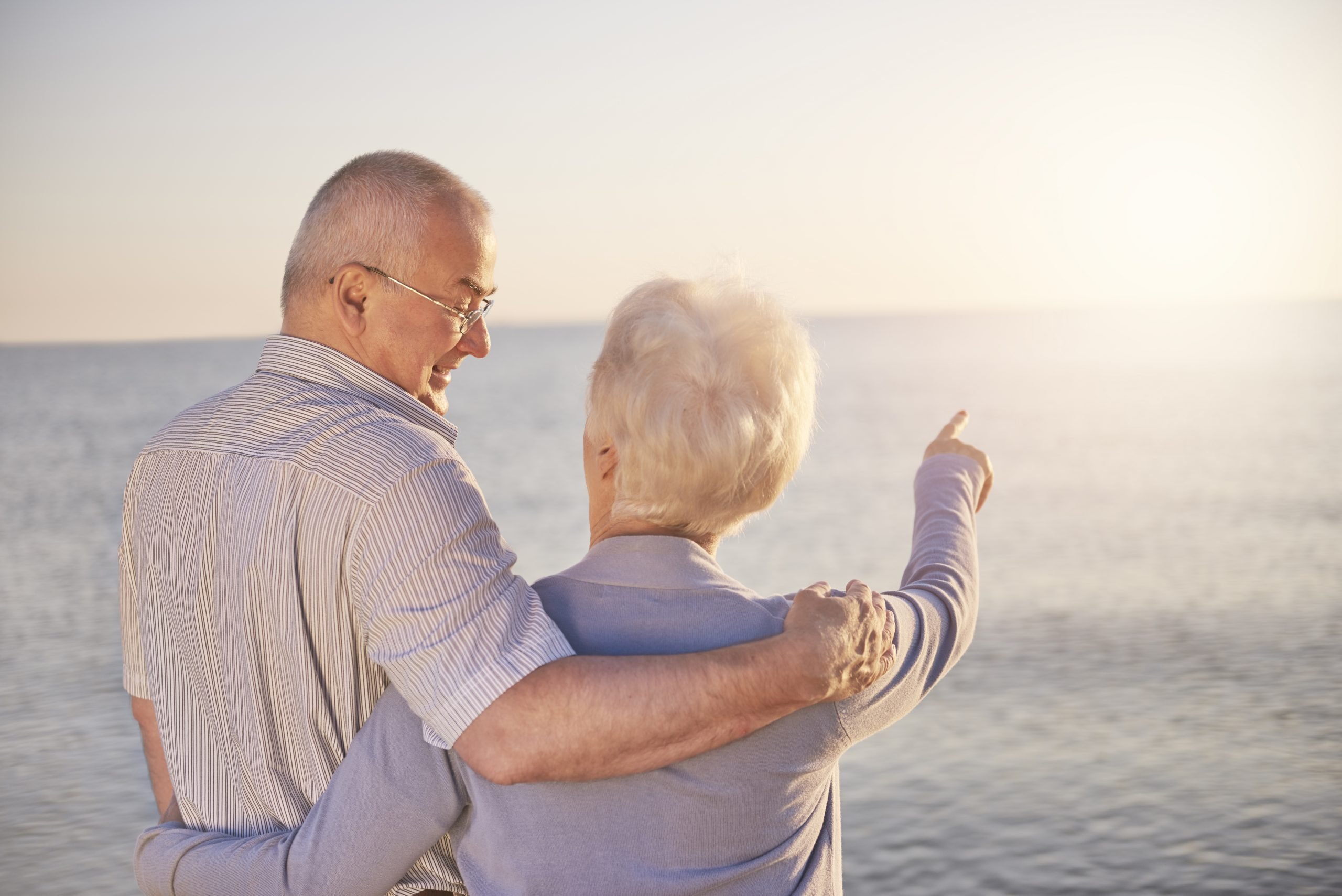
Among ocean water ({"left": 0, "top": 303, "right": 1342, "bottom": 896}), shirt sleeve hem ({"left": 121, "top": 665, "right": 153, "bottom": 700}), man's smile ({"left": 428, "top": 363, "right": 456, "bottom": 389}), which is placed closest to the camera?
→ shirt sleeve hem ({"left": 121, "top": 665, "right": 153, "bottom": 700})

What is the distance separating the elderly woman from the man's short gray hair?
47cm

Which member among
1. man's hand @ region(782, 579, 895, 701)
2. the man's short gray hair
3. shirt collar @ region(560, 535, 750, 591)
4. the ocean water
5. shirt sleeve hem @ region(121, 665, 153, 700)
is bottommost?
the ocean water

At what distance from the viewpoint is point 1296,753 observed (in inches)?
282

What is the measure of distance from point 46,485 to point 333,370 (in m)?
23.2

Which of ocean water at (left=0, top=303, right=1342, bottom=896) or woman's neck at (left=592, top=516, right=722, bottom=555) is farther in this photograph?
ocean water at (left=0, top=303, right=1342, bottom=896)

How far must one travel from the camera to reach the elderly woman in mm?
1380

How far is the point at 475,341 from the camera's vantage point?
6.64 ft

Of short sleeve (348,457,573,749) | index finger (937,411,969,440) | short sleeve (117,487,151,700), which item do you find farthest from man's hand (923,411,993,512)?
short sleeve (117,487,151,700)

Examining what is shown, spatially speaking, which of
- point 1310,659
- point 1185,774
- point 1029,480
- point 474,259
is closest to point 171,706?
point 474,259

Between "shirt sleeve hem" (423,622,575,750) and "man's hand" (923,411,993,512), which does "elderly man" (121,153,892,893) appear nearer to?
"shirt sleeve hem" (423,622,575,750)

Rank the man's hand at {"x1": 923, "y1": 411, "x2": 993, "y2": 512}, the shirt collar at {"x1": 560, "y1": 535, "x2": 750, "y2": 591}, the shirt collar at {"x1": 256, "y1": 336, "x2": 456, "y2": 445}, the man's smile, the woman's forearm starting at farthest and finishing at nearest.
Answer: the man's hand at {"x1": 923, "y1": 411, "x2": 993, "y2": 512}
the man's smile
the shirt collar at {"x1": 256, "y1": 336, "x2": 456, "y2": 445}
the shirt collar at {"x1": 560, "y1": 535, "x2": 750, "y2": 591}
the woman's forearm

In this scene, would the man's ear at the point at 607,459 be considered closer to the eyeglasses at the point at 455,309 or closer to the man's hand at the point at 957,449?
the eyeglasses at the point at 455,309

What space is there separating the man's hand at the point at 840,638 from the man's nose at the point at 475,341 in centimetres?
85

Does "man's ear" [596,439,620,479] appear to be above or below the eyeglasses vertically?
below
